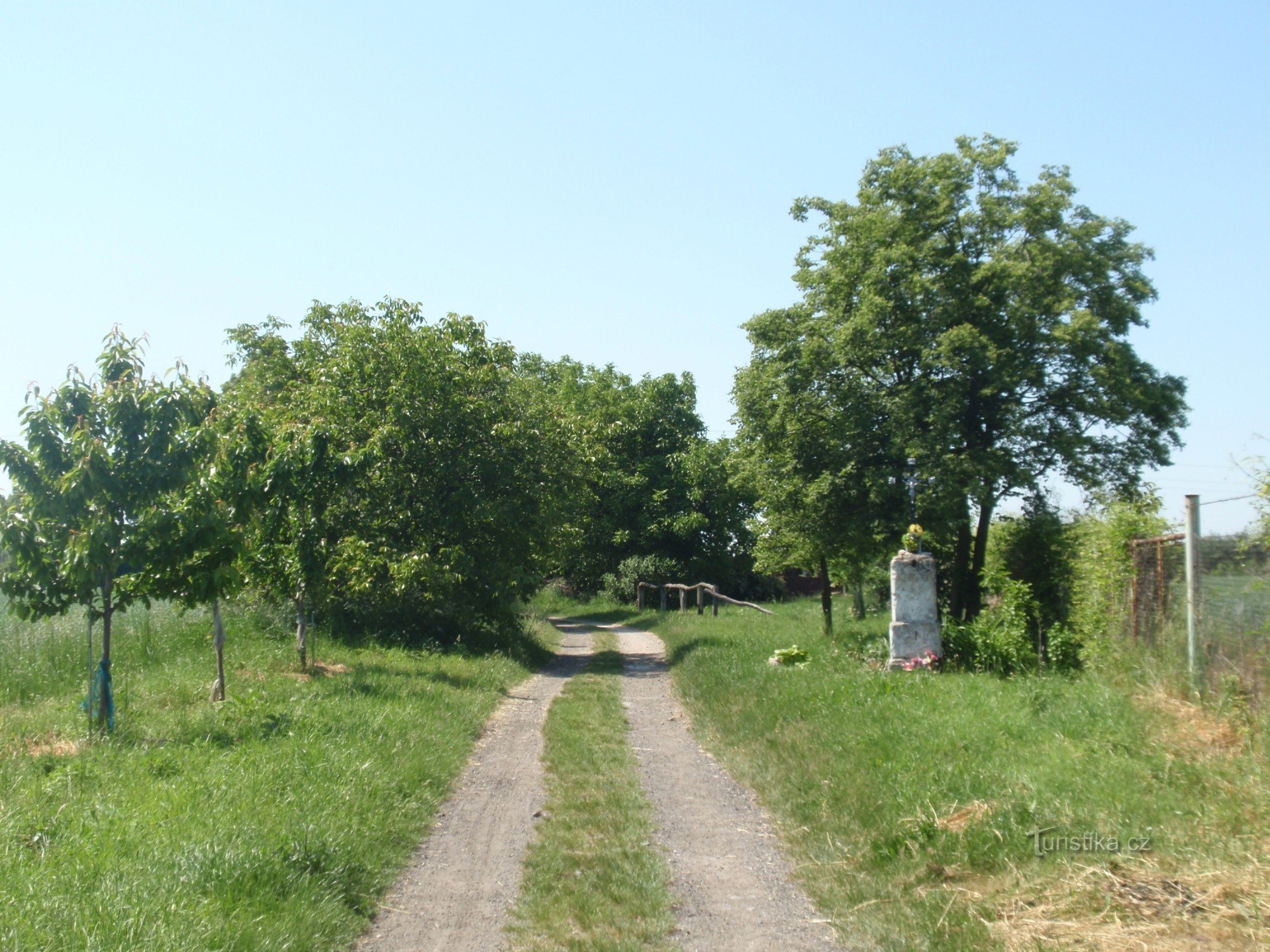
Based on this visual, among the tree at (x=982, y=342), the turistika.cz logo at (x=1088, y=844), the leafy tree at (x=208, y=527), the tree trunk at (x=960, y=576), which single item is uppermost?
the tree at (x=982, y=342)

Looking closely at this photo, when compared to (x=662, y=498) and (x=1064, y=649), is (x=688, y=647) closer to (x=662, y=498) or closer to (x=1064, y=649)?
(x=1064, y=649)

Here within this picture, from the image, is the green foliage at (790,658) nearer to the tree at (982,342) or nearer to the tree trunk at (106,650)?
the tree at (982,342)

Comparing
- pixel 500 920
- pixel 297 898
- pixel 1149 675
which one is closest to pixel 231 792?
pixel 297 898

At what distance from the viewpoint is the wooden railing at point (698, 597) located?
2895cm

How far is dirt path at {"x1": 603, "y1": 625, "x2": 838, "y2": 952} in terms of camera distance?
220 inches

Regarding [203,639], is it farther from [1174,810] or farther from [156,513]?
[1174,810]

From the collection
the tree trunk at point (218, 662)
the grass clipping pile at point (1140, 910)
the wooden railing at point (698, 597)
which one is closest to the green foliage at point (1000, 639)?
the grass clipping pile at point (1140, 910)

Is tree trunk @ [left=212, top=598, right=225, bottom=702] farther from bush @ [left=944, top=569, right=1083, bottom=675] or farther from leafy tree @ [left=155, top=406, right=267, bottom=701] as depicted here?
bush @ [left=944, top=569, right=1083, bottom=675]

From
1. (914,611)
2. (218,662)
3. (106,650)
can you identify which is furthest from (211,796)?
(914,611)

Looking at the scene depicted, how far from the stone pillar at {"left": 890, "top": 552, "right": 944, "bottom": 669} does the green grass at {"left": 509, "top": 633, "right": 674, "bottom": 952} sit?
13.8ft

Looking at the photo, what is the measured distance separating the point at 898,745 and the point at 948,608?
12292 mm

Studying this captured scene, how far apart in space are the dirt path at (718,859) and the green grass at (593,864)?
0.15 meters

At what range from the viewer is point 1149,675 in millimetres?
8812

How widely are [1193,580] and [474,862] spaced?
6195mm
